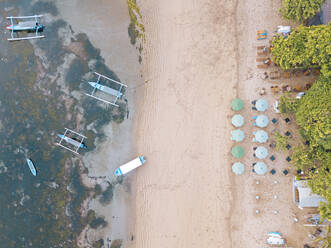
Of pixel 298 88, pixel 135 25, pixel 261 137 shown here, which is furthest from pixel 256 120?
pixel 135 25

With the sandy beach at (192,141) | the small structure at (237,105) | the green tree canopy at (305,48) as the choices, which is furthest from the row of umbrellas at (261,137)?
the green tree canopy at (305,48)

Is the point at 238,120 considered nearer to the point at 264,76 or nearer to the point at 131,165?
the point at 264,76

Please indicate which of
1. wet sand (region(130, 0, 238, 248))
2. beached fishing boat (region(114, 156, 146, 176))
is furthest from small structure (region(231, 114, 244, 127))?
beached fishing boat (region(114, 156, 146, 176))

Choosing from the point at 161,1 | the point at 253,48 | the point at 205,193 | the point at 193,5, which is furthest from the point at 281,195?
the point at 161,1

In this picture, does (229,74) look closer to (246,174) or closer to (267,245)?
(246,174)

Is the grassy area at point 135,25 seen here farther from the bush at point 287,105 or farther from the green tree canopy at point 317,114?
the green tree canopy at point 317,114

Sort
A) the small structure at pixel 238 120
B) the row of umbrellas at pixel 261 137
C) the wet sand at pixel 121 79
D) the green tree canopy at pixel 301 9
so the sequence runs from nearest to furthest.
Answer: the green tree canopy at pixel 301 9 → the row of umbrellas at pixel 261 137 → the small structure at pixel 238 120 → the wet sand at pixel 121 79
